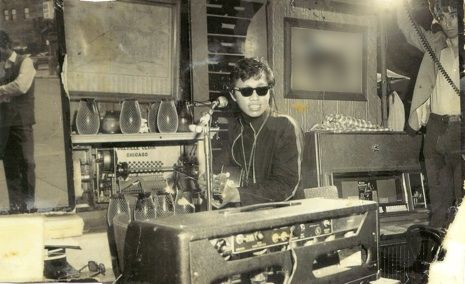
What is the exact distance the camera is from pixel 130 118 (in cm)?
387

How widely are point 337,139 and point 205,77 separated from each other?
1.47 metres

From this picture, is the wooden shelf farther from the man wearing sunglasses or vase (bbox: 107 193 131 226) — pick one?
the man wearing sunglasses

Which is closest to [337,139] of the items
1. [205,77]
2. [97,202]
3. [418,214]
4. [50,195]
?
[418,214]

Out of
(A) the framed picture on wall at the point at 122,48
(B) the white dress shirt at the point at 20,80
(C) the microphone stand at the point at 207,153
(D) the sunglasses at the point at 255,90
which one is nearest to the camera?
(C) the microphone stand at the point at 207,153

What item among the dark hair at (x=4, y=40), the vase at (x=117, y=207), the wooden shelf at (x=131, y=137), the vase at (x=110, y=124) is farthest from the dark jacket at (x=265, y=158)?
the dark hair at (x=4, y=40)

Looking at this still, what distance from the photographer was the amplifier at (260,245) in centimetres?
142

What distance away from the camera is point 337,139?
420cm

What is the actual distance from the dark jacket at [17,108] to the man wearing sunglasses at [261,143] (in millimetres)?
1655

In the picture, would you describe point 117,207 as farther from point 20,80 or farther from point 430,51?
point 430,51

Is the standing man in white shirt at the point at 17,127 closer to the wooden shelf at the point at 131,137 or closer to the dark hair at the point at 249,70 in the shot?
the wooden shelf at the point at 131,137

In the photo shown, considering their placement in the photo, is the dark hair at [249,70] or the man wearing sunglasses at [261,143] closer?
the man wearing sunglasses at [261,143]

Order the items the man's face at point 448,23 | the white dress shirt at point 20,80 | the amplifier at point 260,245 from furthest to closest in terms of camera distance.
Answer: the man's face at point 448,23 < the white dress shirt at point 20,80 < the amplifier at point 260,245

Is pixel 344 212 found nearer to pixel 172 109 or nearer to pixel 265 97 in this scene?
pixel 265 97

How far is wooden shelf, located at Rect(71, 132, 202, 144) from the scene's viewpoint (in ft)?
12.0
